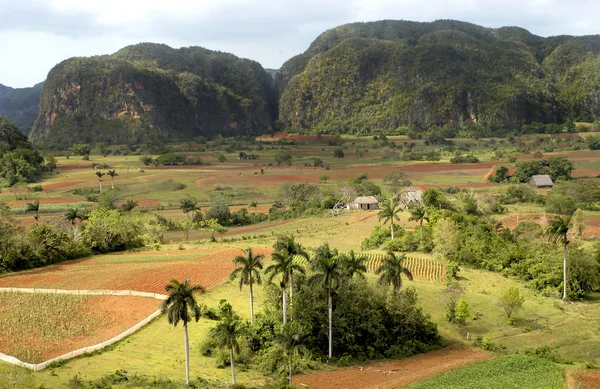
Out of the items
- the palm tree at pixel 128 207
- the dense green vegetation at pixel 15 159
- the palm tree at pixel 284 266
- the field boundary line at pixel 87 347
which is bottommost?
the field boundary line at pixel 87 347

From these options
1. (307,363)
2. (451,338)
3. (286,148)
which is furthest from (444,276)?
(286,148)

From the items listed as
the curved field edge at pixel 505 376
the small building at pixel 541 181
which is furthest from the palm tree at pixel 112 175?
the curved field edge at pixel 505 376

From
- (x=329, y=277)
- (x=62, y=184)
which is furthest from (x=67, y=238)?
(x=62, y=184)

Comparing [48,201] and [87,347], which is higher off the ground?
[48,201]

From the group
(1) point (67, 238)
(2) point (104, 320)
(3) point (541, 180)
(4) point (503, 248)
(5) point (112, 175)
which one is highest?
(5) point (112, 175)

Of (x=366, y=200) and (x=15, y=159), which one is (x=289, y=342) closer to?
(x=366, y=200)

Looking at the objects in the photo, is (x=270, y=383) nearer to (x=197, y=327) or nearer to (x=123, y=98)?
(x=197, y=327)

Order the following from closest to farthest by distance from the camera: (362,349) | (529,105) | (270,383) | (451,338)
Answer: (270,383), (362,349), (451,338), (529,105)

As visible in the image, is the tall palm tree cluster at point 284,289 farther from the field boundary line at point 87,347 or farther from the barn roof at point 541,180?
the barn roof at point 541,180
